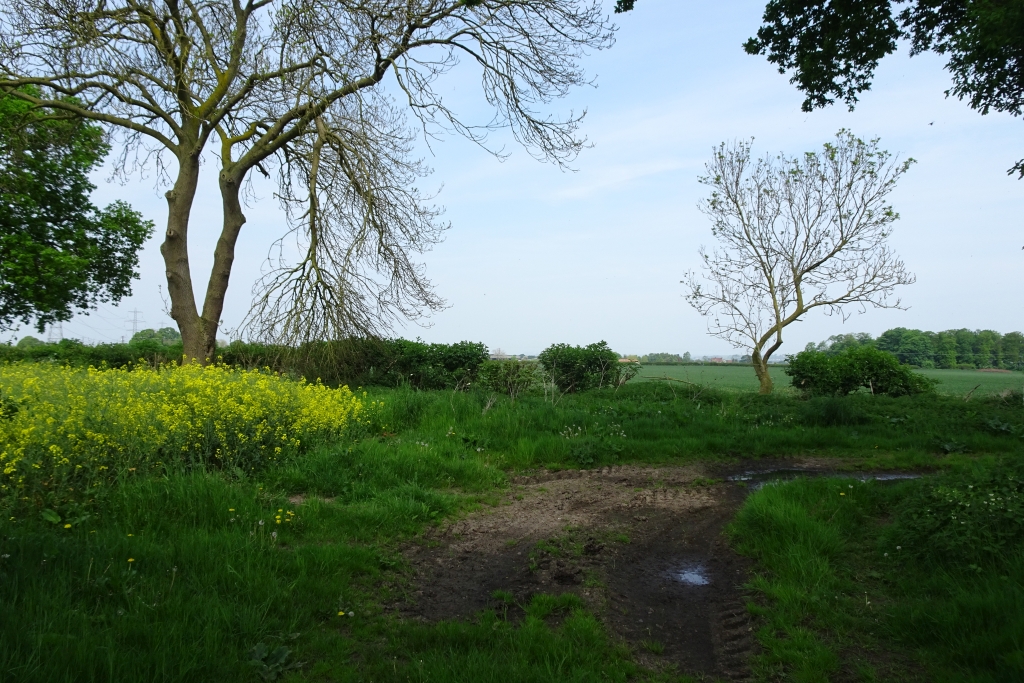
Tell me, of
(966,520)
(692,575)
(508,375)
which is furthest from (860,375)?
(692,575)

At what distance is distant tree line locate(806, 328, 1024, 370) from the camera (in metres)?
21.2

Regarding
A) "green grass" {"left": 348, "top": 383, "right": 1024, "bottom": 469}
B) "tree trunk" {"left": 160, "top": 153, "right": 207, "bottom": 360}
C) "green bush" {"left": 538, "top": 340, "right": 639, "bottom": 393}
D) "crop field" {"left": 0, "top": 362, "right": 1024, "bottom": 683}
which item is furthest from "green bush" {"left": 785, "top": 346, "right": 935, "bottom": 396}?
"tree trunk" {"left": 160, "top": 153, "right": 207, "bottom": 360}

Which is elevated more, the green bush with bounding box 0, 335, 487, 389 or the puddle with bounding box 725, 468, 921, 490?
the green bush with bounding box 0, 335, 487, 389

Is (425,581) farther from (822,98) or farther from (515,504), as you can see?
(822,98)

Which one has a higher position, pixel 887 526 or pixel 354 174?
pixel 354 174

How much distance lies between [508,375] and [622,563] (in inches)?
371

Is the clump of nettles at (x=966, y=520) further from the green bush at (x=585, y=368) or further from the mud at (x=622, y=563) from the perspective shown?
the green bush at (x=585, y=368)

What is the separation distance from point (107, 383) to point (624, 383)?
10490 millimetres

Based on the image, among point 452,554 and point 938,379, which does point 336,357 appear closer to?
point 452,554

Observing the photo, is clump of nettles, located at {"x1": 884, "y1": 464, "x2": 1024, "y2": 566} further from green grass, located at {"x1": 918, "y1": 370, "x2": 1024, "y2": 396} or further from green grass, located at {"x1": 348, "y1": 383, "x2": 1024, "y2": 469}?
green grass, located at {"x1": 918, "y1": 370, "x2": 1024, "y2": 396}

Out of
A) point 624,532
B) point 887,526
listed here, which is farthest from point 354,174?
point 887,526

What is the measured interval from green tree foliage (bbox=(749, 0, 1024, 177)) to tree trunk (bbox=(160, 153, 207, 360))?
12.3 m

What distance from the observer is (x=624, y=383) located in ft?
49.3

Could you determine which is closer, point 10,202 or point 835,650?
point 835,650
